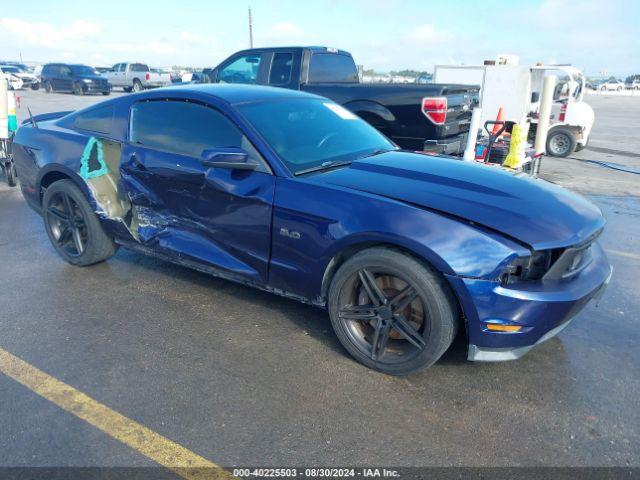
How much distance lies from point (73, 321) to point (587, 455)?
325cm

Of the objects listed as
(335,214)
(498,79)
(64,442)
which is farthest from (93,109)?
(498,79)

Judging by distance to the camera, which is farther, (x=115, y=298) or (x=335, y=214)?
(x=115, y=298)

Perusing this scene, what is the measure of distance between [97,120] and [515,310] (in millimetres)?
3559

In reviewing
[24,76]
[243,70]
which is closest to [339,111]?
[243,70]

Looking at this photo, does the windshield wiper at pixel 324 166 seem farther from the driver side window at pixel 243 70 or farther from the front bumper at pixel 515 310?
the driver side window at pixel 243 70

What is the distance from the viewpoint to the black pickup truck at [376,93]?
22.2ft

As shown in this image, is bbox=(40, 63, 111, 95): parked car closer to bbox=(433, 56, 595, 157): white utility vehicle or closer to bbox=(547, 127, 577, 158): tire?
bbox=(433, 56, 595, 157): white utility vehicle

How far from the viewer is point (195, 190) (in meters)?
3.53

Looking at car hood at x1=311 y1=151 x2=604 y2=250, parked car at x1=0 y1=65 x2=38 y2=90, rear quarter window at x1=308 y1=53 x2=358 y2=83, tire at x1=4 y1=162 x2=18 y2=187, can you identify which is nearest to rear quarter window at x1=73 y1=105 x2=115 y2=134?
car hood at x1=311 y1=151 x2=604 y2=250

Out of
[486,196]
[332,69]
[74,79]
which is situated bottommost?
[486,196]

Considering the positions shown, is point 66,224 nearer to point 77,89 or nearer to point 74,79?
point 77,89

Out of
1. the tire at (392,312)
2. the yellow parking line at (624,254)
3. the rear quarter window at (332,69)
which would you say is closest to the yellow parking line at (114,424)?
the tire at (392,312)

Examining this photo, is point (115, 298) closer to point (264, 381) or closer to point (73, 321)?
point (73, 321)

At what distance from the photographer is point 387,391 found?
9.35ft
